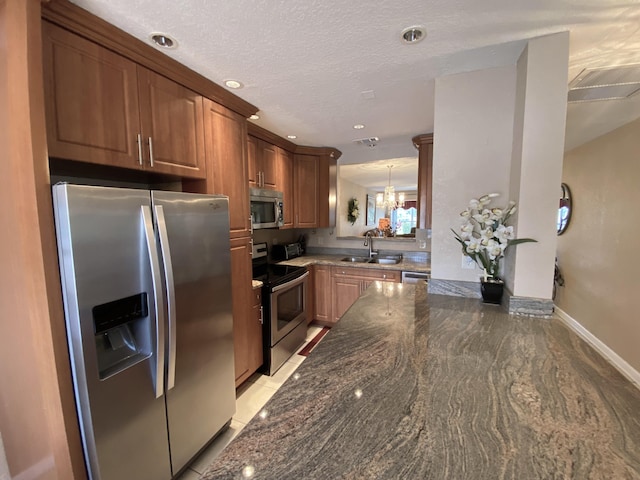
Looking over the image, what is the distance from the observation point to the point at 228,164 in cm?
195

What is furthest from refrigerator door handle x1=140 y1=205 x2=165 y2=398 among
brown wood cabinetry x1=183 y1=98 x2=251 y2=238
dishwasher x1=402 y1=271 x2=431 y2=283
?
dishwasher x1=402 y1=271 x2=431 y2=283

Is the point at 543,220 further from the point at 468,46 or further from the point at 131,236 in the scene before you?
the point at 131,236

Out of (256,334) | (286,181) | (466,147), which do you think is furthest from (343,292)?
(466,147)

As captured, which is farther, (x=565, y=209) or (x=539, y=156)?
(x=565, y=209)

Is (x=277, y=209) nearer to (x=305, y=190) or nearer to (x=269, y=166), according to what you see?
(x=269, y=166)

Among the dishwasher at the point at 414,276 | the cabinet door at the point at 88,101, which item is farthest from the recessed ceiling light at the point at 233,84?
the dishwasher at the point at 414,276

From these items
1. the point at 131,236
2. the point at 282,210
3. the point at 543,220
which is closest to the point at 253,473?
the point at 131,236

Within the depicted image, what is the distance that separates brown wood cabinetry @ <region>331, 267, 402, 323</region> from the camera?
3.00m

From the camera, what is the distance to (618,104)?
2197mm

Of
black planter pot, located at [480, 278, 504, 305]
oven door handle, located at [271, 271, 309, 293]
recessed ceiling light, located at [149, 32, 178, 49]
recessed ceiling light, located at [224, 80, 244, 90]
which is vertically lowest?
oven door handle, located at [271, 271, 309, 293]

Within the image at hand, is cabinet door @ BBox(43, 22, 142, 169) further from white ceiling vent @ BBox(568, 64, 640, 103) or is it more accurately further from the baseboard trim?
the baseboard trim

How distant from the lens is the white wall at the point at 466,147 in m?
1.60

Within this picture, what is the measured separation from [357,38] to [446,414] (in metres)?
1.64

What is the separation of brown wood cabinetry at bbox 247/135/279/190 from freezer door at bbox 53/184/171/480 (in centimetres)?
148
